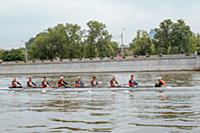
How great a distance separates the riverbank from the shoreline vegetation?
151 inches

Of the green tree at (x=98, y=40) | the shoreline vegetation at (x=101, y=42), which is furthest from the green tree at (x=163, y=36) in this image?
the green tree at (x=98, y=40)

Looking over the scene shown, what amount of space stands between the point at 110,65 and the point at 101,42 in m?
27.4

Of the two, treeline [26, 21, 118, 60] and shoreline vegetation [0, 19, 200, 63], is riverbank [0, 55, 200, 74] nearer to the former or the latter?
shoreline vegetation [0, 19, 200, 63]

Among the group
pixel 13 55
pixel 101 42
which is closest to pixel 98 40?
pixel 101 42

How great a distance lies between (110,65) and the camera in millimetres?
111375

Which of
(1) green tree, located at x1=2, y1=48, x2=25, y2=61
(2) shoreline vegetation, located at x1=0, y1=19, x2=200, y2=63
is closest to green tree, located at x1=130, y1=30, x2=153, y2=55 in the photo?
(2) shoreline vegetation, located at x1=0, y1=19, x2=200, y2=63

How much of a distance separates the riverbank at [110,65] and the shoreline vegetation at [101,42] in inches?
151

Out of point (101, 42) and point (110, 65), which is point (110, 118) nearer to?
point (110, 65)

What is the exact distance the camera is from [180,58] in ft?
328

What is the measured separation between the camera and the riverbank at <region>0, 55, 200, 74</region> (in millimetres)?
100188

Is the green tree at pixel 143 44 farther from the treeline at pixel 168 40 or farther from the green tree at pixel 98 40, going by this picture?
the green tree at pixel 98 40

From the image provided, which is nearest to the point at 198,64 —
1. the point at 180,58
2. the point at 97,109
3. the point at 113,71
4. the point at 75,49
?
the point at 180,58

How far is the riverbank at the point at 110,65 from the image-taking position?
100188mm

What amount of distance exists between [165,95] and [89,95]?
311 inches
